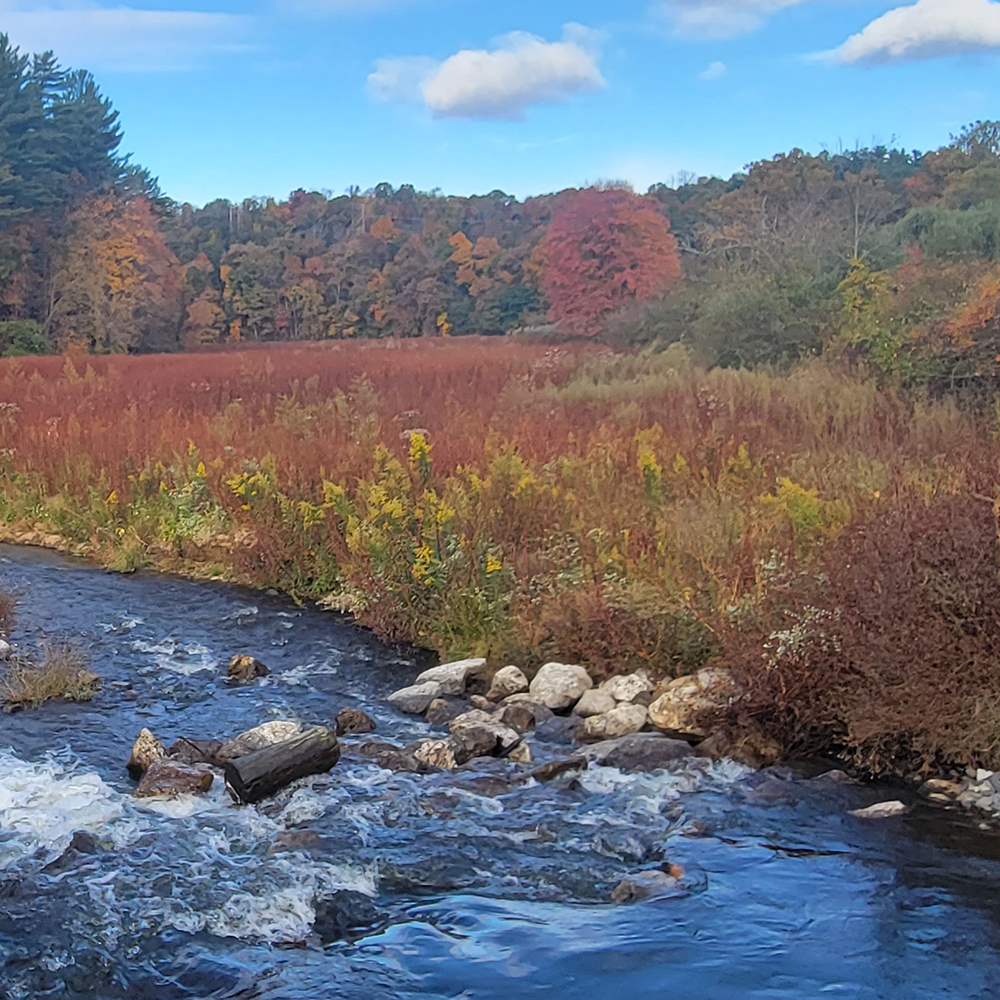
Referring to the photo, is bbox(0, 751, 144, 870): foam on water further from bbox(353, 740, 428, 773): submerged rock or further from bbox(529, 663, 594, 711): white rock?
bbox(529, 663, 594, 711): white rock

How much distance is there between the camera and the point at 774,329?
1914 cm

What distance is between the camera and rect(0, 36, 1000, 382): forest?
18797 millimetres

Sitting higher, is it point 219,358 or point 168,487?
point 219,358

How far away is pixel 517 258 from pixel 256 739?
53793mm

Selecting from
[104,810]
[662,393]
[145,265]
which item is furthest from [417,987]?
[145,265]

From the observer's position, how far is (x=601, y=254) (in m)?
39.0

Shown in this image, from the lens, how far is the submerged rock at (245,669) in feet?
26.1

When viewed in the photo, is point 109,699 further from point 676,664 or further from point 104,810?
point 676,664

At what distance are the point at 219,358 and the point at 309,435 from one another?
17794 millimetres

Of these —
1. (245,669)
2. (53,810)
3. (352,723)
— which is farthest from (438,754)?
(245,669)

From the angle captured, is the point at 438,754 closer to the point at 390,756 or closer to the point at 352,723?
the point at 390,756

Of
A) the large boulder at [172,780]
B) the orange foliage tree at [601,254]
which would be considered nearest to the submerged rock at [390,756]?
the large boulder at [172,780]

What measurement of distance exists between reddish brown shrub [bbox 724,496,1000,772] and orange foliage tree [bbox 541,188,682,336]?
3170cm

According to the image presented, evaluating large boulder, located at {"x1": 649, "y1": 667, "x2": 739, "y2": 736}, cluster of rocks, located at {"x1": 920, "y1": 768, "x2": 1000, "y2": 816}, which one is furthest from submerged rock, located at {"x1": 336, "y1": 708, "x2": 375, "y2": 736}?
cluster of rocks, located at {"x1": 920, "y1": 768, "x2": 1000, "y2": 816}
